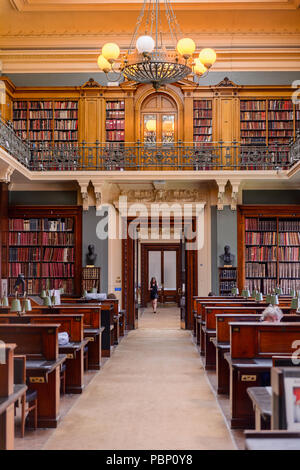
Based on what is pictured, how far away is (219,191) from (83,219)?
304cm

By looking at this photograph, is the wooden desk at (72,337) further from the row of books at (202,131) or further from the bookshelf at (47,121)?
the row of books at (202,131)

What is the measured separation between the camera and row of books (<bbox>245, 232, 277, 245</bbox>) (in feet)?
38.8

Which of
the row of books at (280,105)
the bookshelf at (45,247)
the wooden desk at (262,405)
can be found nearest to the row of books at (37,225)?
the bookshelf at (45,247)

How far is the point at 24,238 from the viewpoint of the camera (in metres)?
11.9

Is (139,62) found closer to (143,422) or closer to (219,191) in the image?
(143,422)

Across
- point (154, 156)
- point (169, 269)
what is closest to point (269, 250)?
point (154, 156)

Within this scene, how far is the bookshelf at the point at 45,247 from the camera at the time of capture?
38.8 feet

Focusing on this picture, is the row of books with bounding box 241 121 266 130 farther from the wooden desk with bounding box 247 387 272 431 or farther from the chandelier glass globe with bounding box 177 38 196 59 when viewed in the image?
the wooden desk with bounding box 247 387 272 431

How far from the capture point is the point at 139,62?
643 cm

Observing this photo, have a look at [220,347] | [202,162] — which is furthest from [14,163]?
[220,347]

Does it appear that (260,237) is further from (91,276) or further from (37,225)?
(37,225)

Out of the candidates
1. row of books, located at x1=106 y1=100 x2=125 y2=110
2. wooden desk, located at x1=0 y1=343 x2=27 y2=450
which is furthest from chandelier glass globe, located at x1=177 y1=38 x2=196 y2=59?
row of books, located at x1=106 y1=100 x2=125 y2=110

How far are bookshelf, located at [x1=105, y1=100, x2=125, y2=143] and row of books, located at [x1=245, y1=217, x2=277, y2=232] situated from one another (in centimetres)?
341

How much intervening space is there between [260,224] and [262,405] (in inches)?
352
